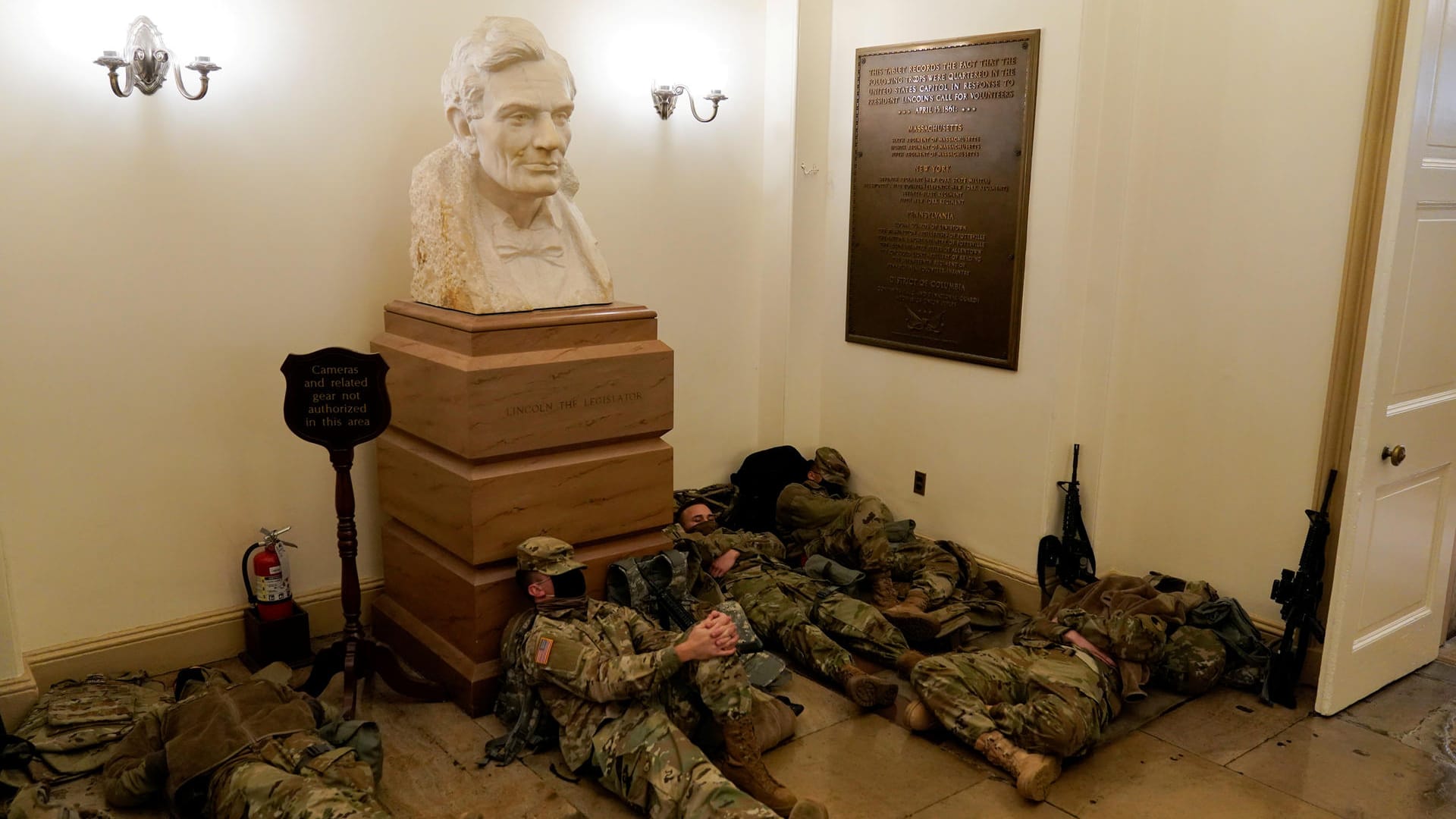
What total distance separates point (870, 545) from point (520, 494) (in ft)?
5.89

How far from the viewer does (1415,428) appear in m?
3.87

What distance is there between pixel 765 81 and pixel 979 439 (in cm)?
212

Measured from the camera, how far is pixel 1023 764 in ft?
11.4

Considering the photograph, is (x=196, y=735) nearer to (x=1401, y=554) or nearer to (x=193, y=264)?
(x=193, y=264)

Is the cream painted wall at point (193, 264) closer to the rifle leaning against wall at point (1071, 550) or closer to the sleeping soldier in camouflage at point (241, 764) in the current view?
the sleeping soldier in camouflage at point (241, 764)

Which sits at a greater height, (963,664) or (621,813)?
(963,664)

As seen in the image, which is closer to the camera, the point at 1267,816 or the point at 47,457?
the point at 1267,816

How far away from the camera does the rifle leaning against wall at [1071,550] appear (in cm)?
475

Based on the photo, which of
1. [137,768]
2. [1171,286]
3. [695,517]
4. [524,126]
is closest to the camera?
[137,768]

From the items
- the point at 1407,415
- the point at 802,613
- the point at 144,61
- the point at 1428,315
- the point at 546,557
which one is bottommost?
the point at 802,613

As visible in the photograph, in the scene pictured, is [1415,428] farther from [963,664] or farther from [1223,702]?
[963,664]

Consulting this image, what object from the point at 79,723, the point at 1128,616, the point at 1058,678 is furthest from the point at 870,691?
the point at 79,723

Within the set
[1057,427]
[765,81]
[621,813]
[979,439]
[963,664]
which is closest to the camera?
[621,813]

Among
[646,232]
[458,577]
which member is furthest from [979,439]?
[458,577]
